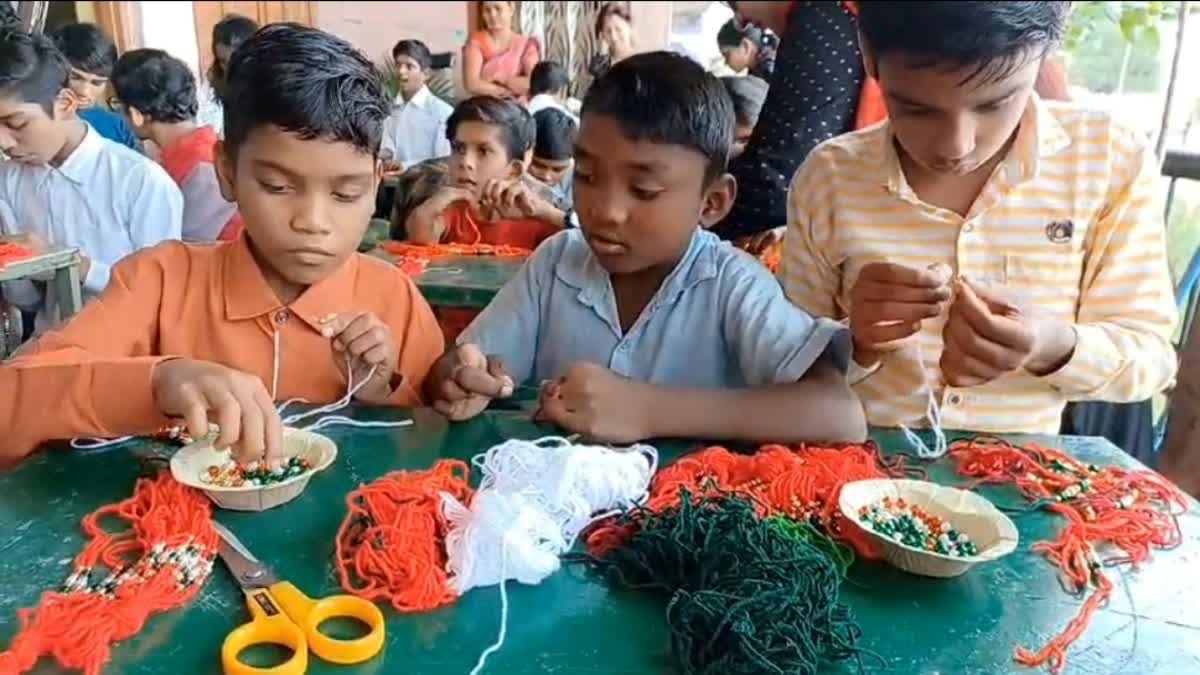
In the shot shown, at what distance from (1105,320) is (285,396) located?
3.27 feet

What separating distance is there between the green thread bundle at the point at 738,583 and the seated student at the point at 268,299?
1.14 feet

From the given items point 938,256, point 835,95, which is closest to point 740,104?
point 835,95

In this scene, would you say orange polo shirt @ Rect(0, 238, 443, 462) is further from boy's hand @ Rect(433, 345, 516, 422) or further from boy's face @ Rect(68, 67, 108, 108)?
boy's face @ Rect(68, 67, 108, 108)

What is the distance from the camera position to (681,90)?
1.16m

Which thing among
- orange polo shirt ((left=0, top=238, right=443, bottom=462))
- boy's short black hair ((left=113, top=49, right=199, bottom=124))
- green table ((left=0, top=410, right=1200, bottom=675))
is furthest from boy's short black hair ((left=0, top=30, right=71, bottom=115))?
green table ((left=0, top=410, right=1200, bottom=675))

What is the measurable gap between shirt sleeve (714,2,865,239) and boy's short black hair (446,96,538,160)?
116cm

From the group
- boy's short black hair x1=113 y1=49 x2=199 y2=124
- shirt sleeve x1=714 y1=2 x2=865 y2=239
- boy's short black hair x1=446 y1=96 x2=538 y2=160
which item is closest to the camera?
shirt sleeve x1=714 y1=2 x2=865 y2=239

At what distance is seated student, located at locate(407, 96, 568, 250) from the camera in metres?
2.57

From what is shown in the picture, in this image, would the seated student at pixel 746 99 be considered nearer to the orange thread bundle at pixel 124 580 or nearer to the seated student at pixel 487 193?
the seated student at pixel 487 193

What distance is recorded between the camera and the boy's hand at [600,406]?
98 cm

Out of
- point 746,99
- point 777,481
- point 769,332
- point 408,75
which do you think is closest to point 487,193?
point 746,99

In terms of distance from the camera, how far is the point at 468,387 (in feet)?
3.43

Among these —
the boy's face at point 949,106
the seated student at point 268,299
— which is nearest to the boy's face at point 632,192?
the seated student at point 268,299

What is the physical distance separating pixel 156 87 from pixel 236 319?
2365 millimetres
